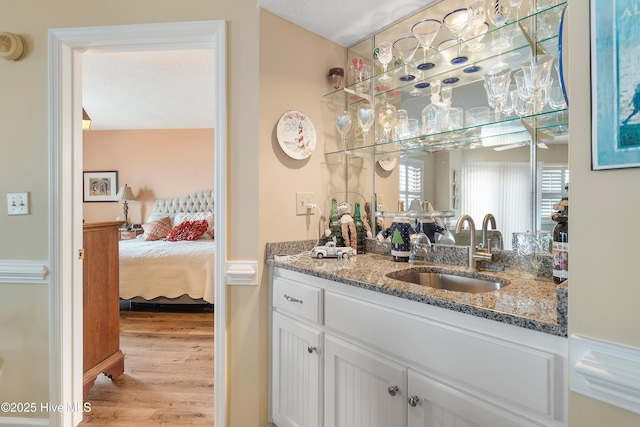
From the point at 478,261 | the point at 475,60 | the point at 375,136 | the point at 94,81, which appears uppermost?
the point at 94,81

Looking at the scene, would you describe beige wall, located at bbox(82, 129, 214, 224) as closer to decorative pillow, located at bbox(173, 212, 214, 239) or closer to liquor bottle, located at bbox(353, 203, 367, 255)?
decorative pillow, located at bbox(173, 212, 214, 239)

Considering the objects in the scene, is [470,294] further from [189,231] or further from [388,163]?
[189,231]

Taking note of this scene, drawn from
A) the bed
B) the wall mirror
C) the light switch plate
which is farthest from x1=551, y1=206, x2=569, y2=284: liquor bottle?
the bed

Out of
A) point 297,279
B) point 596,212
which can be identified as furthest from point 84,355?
point 596,212

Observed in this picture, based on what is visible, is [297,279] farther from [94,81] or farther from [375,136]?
[94,81]

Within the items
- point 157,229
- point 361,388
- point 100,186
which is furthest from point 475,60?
point 100,186

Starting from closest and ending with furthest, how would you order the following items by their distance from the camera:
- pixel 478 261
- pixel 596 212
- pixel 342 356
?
pixel 596 212, pixel 342 356, pixel 478 261

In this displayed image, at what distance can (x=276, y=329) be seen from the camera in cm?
170

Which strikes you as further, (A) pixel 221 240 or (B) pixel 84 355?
(B) pixel 84 355

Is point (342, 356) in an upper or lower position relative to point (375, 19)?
lower

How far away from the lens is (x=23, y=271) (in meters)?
1.74

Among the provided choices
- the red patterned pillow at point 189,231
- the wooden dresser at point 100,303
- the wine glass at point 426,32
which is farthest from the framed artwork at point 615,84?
the red patterned pillow at point 189,231

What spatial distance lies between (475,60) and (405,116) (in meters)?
0.43

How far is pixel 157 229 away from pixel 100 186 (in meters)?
2.20
